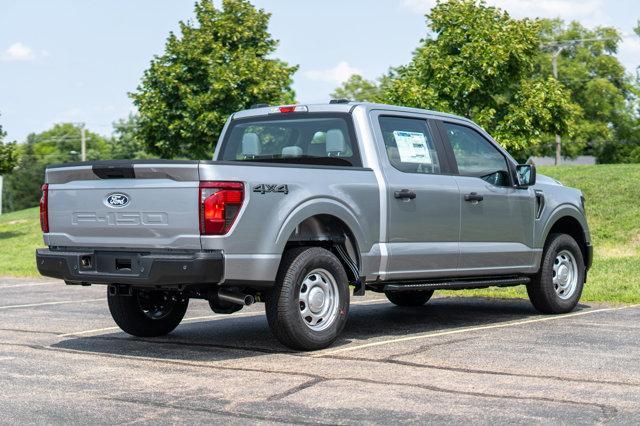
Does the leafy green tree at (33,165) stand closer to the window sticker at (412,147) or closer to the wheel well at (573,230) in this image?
the wheel well at (573,230)

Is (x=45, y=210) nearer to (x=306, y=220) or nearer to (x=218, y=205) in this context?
(x=218, y=205)

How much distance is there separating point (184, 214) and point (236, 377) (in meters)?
Answer: 1.34

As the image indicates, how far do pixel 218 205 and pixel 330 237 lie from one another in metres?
1.37

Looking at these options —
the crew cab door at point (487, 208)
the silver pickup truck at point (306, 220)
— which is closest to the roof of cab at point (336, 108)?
the silver pickup truck at point (306, 220)

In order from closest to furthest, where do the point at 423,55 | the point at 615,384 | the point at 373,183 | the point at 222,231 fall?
the point at 615,384 → the point at 222,231 → the point at 373,183 → the point at 423,55

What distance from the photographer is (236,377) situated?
288 inches

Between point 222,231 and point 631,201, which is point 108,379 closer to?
point 222,231

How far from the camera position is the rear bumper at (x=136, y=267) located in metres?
7.81

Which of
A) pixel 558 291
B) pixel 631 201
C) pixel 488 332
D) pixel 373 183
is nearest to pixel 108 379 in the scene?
pixel 373 183

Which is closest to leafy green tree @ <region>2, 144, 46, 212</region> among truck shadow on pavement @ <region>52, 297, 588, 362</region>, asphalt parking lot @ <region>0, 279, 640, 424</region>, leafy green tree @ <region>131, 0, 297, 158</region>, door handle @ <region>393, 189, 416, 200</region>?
leafy green tree @ <region>131, 0, 297, 158</region>

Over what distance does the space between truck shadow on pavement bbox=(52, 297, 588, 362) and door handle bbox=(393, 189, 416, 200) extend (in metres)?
1.25

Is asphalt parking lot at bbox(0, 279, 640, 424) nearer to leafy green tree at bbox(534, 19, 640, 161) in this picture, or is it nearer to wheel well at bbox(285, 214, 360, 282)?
wheel well at bbox(285, 214, 360, 282)

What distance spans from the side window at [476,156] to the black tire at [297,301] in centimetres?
219

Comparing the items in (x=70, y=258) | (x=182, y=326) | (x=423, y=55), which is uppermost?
(x=423, y=55)
